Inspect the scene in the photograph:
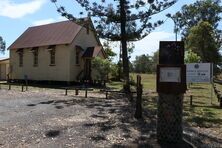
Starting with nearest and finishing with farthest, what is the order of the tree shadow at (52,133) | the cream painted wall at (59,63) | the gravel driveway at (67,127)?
the gravel driveway at (67,127)
the tree shadow at (52,133)
the cream painted wall at (59,63)

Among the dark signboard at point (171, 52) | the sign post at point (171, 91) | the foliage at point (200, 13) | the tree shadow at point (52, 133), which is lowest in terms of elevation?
the tree shadow at point (52, 133)

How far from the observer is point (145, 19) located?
2798cm

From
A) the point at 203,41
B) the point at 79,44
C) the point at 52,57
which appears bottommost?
the point at 52,57

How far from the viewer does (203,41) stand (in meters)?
60.2

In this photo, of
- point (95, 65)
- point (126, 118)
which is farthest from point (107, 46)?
point (126, 118)

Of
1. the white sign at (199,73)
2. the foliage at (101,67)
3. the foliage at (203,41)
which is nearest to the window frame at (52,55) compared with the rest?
the foliage at (101,67)

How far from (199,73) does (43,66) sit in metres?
23.1

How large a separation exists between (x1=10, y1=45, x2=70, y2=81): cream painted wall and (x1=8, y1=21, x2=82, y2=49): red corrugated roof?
71 cm

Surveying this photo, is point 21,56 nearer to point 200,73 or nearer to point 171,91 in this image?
point 200,73

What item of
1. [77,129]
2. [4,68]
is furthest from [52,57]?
[77,129]

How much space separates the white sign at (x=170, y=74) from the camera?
930 cm

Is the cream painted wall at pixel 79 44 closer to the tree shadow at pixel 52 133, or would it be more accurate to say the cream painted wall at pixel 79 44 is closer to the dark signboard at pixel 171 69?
the tree shadow at pixel 52 133

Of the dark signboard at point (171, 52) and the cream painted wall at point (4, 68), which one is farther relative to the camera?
the cream painted wall at point (4, 68)

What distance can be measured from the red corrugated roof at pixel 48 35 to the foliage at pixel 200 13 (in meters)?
34.7
